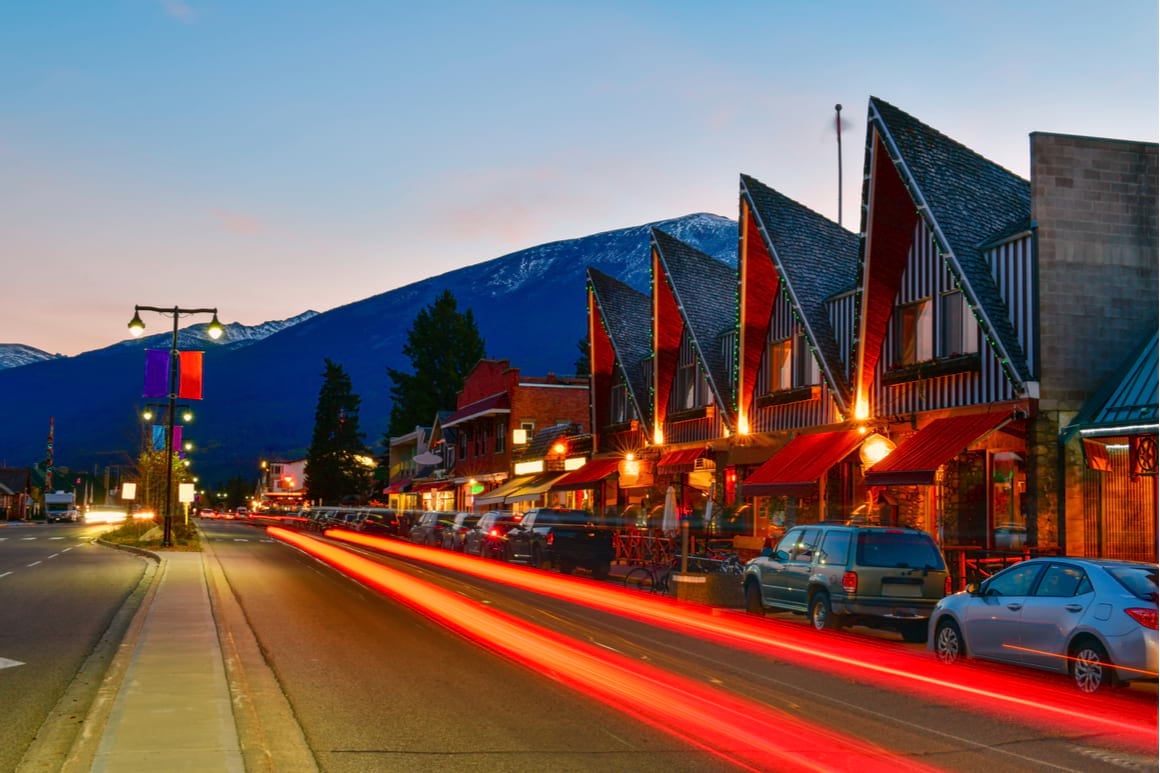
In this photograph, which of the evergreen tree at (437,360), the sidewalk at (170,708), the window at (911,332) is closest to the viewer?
the sidewalk at (170,708)

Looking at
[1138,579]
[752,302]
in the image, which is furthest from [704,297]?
[1138,579]

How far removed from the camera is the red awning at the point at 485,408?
68062 millimetres

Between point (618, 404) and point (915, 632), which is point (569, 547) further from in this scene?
point (915, 632)

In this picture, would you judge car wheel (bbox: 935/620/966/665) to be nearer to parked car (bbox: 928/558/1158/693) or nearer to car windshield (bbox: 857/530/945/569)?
parked car (bbox: 928/558/1158/693)

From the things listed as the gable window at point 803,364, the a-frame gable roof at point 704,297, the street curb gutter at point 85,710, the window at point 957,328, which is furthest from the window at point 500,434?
the street curb gutter at point 85,710

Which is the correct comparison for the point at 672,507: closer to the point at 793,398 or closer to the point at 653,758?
the point at 793,398

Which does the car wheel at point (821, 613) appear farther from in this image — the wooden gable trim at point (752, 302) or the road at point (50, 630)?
the wooden gable trim at point (752, 302)

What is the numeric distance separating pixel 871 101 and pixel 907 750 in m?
21.6

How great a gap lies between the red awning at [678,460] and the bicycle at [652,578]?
6.05m

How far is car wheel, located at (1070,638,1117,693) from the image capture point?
12992 millimetres

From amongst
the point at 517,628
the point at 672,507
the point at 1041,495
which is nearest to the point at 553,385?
the point at 672,507

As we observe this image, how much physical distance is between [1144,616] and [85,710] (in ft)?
33.3

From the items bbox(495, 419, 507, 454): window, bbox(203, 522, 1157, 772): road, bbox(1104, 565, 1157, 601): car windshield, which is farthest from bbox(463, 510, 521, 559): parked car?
bbox(1104, 565, 1157, 601): car windshield

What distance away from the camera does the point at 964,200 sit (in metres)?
27.8
